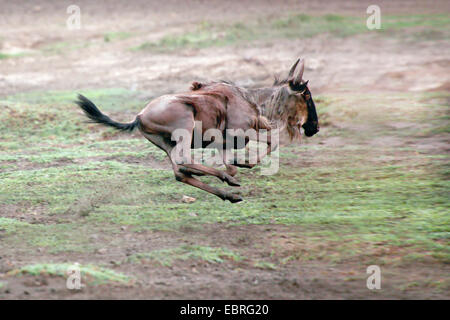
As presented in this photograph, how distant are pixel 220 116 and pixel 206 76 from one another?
6.25 m

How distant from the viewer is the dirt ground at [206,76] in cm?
468

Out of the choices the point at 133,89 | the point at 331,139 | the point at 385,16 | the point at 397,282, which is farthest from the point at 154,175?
the point at 385,16

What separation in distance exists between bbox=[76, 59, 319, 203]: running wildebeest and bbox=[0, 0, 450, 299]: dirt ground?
63 centimetres

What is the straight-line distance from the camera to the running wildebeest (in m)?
6.24

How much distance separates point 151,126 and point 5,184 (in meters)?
1.93

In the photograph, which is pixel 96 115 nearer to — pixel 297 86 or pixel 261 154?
pixel 261 154

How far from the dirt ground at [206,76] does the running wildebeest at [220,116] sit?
634 millimetres

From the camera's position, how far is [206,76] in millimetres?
12766

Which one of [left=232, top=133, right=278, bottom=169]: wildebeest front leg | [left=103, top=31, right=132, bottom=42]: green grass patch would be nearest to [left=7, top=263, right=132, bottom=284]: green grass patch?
[left=232, top=133, right=278, bottom=169]: wildebeest front leg

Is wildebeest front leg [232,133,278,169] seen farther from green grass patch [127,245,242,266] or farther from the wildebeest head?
green grass patch [127,245,242,266]

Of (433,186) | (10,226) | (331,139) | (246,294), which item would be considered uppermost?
(331,139)

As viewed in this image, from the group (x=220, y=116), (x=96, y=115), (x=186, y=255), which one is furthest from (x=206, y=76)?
(x=186, y=255)

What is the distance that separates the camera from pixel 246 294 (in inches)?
181

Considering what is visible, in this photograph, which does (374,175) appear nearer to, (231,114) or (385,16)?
(231,114)
